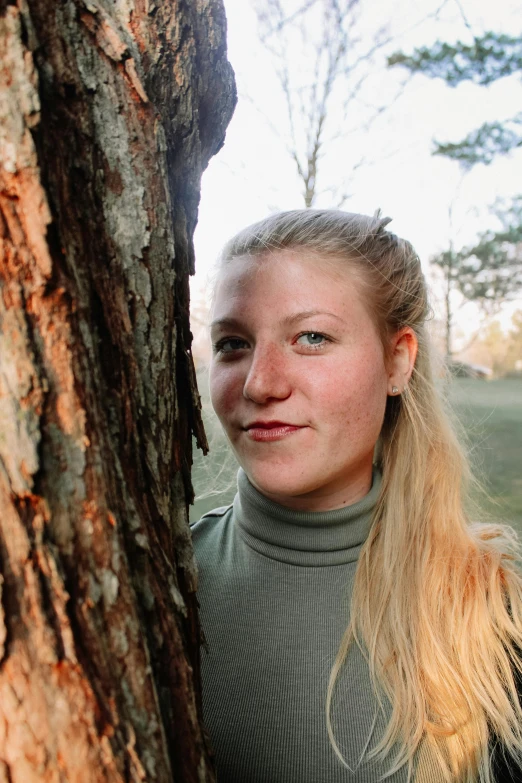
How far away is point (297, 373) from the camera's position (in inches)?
56.5

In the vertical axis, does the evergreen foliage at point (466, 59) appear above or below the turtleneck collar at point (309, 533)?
above

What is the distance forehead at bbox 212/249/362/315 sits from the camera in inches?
58.4

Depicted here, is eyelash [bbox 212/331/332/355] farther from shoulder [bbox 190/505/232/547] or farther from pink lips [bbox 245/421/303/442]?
shoulder [bbox 190/505/232/547]

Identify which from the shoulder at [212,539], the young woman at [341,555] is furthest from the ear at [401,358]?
the shoulder at [212,539]

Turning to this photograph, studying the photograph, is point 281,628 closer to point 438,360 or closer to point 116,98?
point 438,360

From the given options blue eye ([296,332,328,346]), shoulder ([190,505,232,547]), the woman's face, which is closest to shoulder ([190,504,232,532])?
shoulder ([190,505,232,547])

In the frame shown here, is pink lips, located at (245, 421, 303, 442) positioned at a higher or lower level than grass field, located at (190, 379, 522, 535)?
higher

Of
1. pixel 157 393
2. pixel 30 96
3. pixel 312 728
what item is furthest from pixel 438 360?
pixel 30 96

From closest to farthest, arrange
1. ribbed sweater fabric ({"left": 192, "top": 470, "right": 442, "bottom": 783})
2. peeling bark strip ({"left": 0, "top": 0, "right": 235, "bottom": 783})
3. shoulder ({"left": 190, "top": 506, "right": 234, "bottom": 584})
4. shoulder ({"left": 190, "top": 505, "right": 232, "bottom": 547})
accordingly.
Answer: peeling bark strip ({"left": 0, "top": 0, "right": 235, "bottom": 783})
ribbed sweater fabric ({"left": 192, "top": 470, "right": 442, "bottom": 783})
shoulder ({"left": 190, "top": 506, "right": 234, "bottom": 584})
shoulder ({"left": 190, "top": 505, "right": 232, "bottom": 547})

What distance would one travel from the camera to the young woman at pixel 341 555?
131cm

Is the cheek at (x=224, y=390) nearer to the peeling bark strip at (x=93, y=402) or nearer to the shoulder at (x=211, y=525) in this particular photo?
the shoulder at (x=211, y=525)

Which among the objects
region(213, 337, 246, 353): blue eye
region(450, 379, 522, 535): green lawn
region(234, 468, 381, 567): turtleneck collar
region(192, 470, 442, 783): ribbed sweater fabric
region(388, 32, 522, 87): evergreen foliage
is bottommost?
region(450, 379, 522, 535): green lawn

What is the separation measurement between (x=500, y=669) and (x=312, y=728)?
0.49 meters

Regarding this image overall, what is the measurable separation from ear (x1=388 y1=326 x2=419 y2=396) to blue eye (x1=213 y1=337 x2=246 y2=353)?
438 millimetres
